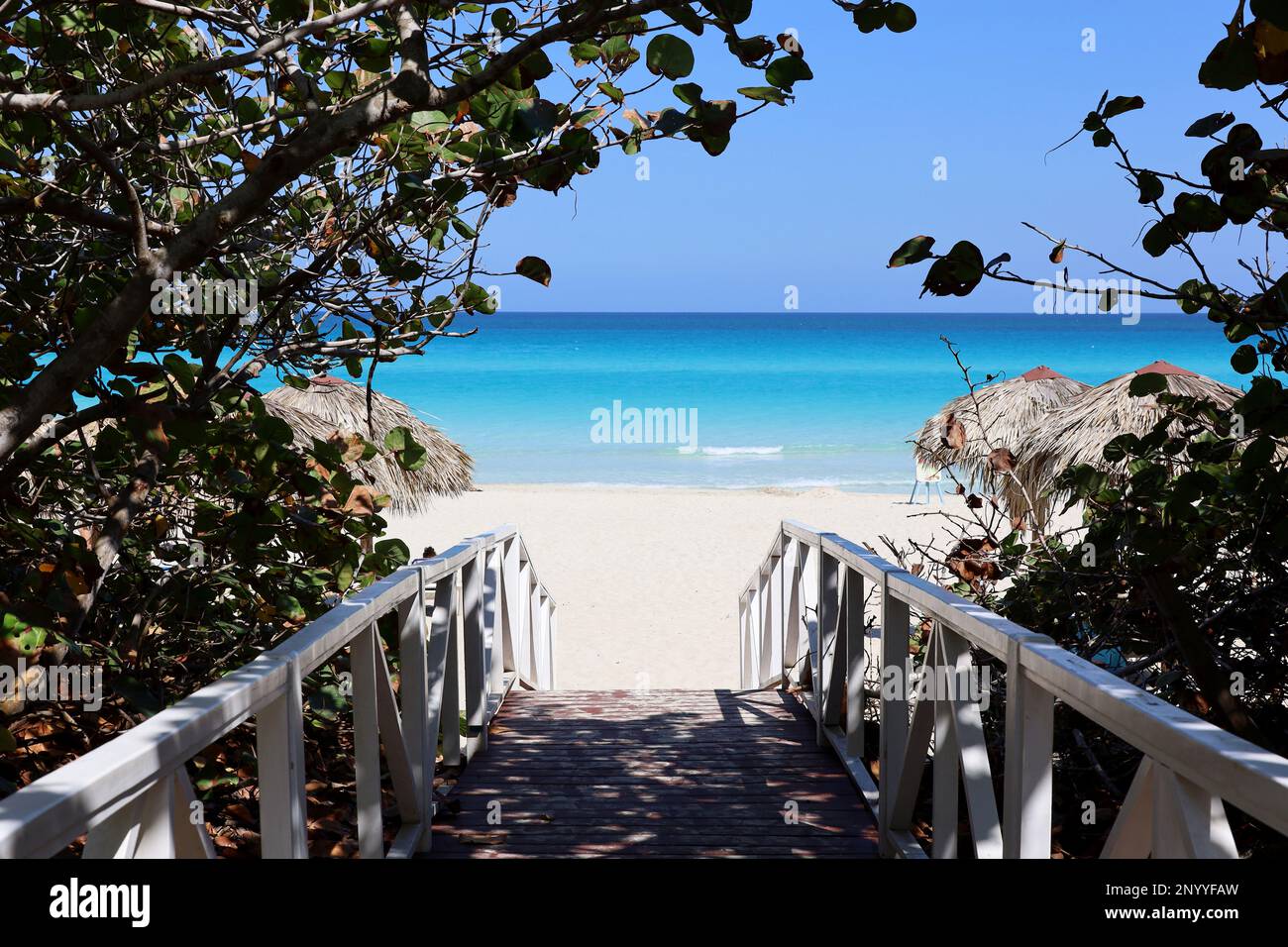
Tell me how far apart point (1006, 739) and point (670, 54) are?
1459mm

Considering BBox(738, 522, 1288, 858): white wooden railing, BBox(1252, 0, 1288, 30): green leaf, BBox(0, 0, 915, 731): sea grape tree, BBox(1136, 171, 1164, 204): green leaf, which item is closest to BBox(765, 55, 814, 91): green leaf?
BBox(0, 0, 915, 731): sea grape tree

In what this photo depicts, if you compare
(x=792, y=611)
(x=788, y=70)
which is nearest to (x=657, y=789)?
(x=792, y=611)

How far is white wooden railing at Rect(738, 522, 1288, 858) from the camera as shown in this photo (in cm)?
124

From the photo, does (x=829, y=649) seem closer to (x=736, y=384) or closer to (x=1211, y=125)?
(x=1211, y=125)

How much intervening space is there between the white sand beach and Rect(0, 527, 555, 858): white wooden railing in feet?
6.41

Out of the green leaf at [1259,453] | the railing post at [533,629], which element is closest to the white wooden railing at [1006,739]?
the green leaf at [1259,453]

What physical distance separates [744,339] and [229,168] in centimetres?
6471

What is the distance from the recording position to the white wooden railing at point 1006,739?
1244 mm

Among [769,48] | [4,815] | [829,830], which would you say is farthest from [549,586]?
[4,815]

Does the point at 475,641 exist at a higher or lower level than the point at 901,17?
lower

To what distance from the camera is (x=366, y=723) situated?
2477mm

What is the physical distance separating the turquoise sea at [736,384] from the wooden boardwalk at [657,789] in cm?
1162

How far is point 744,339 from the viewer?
67000mm

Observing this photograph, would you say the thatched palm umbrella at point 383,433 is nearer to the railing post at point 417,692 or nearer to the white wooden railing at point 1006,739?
the white wooden railing at point 1006,739
